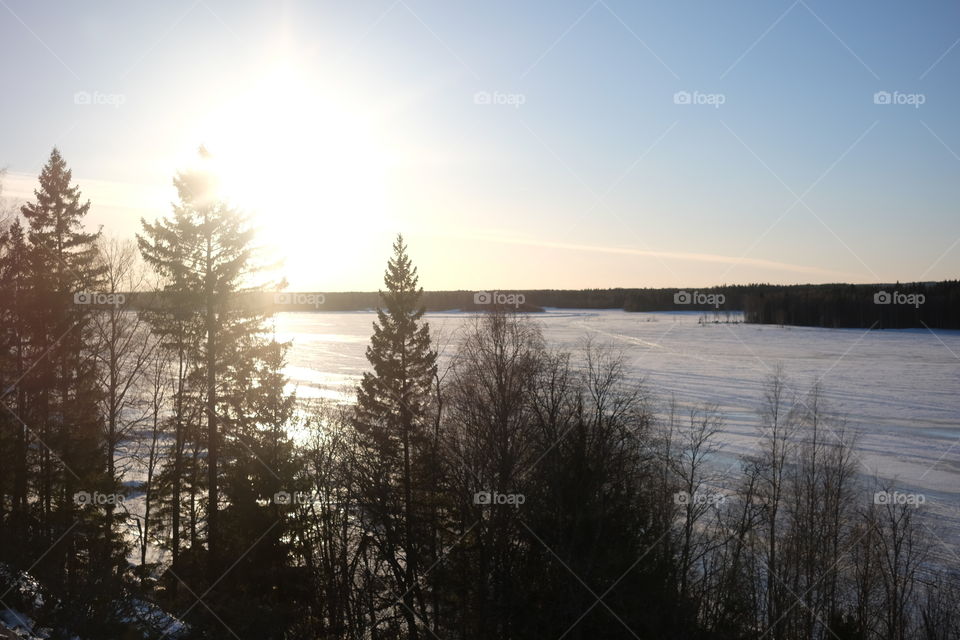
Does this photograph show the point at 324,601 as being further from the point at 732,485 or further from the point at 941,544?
the point at 941,544

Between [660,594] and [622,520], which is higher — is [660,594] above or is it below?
below

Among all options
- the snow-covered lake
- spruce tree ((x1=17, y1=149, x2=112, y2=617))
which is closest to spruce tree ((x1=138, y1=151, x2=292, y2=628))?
spruce tree ((x1=17, y1=149, x2=112, y2=617))

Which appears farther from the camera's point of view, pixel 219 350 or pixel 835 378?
pixel 835 378

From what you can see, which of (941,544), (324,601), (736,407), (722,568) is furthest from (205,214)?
(736,407)

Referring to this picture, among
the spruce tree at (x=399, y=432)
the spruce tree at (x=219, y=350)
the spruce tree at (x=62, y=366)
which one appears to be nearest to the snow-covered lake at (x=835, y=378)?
the spruce tree at (x=399, y=432)

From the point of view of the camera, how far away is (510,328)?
21.9 metres

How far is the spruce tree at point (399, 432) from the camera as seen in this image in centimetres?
1880

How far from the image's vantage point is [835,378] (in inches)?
2051

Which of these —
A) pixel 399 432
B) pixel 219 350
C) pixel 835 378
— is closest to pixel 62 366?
pixel 219 350

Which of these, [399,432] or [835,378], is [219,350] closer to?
[399,432]

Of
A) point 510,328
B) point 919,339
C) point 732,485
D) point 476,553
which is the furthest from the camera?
point 919,339

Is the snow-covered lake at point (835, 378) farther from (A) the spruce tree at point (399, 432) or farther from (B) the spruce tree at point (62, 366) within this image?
(B) the spruce tree at point (62, 366)

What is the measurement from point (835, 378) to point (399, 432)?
42.3 meters

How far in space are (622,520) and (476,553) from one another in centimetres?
413
